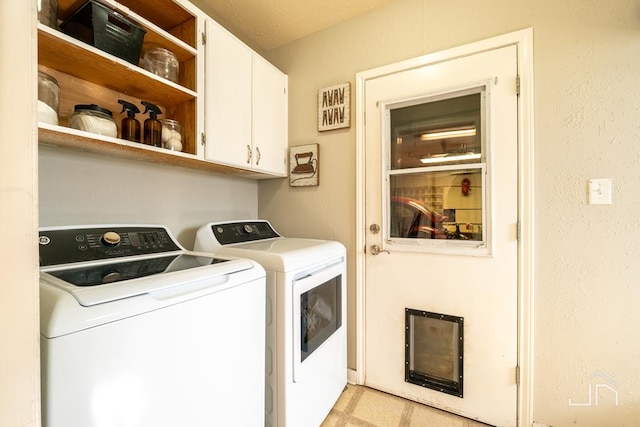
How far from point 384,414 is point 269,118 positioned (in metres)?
2.02

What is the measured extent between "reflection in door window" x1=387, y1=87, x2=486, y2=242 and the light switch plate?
17.4 inches

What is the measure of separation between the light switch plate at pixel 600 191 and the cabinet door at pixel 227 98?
1.81 metres

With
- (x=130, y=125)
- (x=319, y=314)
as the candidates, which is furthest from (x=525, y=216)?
(x=130, y=125)

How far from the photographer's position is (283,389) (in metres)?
1.20

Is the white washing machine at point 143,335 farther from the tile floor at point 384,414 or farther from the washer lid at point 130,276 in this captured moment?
the tile floor at point 384,414

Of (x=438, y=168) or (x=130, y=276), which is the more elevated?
(x=438, y=168)

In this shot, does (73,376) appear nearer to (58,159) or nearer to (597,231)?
(58,159)

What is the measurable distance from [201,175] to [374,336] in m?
1.61

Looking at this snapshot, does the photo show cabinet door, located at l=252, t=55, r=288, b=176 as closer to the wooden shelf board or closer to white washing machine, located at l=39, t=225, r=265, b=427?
the wooden shelf board

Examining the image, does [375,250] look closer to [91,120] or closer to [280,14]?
[91,120]

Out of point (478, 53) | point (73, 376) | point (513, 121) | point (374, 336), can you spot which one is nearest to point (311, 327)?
point (374, 336)

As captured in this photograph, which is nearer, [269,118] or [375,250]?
[375,250]

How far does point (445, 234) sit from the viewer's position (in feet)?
5.28

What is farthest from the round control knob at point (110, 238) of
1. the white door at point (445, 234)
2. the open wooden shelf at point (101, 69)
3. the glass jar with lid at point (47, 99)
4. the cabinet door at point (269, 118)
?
the white door at point (445, 234)
